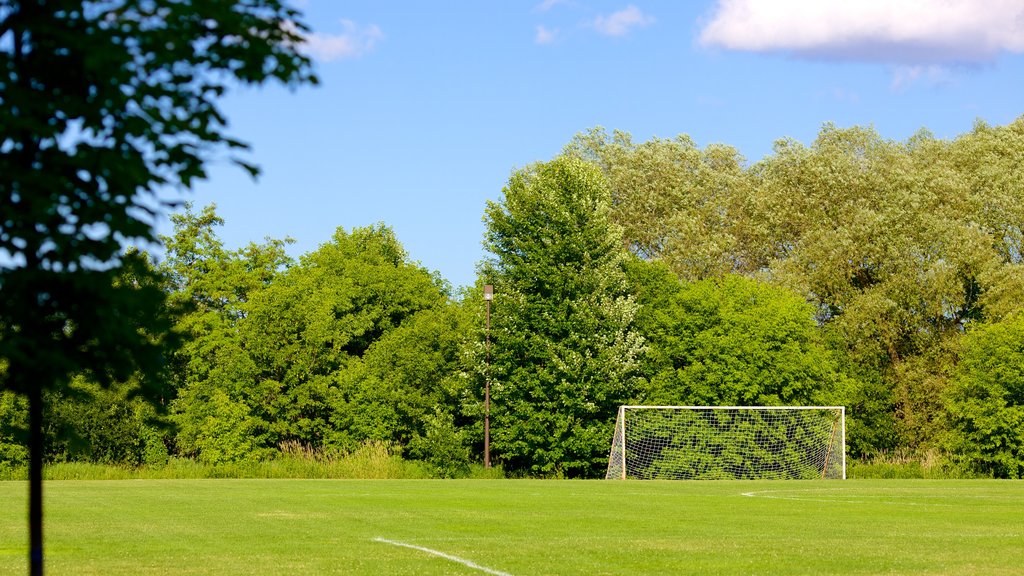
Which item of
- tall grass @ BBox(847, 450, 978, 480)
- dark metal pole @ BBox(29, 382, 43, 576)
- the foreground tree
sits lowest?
tall grass @ BBox(847, 450, 978, 480)

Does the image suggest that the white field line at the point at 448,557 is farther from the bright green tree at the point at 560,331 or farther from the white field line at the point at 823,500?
the bright green tree at the point at 560,331

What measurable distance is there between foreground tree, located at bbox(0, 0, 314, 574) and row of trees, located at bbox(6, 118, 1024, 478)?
148ft

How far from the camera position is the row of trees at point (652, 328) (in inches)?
2104

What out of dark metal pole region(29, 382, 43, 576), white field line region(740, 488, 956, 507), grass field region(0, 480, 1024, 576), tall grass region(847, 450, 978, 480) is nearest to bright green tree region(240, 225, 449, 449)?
tall grass region(847, 450, 978, 480)

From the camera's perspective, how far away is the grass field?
A: 574 inches

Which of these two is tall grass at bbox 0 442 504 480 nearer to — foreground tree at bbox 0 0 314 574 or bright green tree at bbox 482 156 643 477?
bright green tree at bbox 482 156 643 477

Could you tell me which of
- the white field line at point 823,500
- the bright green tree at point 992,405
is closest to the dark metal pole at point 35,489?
the white field line at point 823,500

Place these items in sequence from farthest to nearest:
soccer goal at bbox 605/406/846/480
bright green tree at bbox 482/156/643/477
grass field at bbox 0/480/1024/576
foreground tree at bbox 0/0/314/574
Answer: bright green tree at bbox 482/156/643/477
soccer goal at bbox 605/406/846/480
grass field at bbox 0/480/1024/576
foreground tree at bbox 0/0/314/574

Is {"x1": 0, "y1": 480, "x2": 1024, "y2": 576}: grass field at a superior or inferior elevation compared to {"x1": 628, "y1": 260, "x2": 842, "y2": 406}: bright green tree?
inferior

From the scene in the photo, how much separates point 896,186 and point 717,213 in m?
14.1

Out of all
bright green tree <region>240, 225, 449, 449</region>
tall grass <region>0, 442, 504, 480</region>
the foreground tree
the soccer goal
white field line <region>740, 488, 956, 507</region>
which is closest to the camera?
the foreground tree

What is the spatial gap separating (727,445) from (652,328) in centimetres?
1090

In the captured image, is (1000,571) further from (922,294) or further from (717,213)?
(717,213)

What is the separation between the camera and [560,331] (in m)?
53.4
